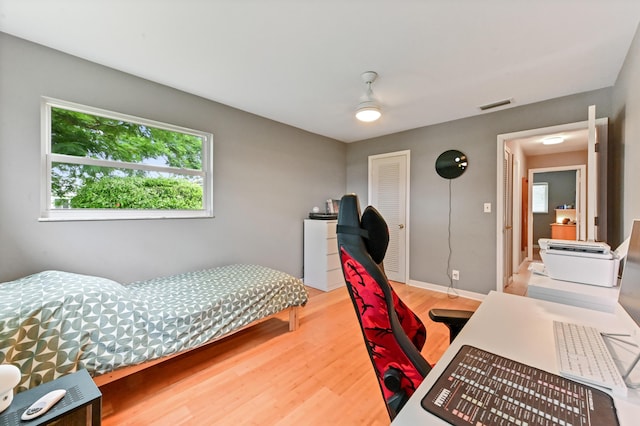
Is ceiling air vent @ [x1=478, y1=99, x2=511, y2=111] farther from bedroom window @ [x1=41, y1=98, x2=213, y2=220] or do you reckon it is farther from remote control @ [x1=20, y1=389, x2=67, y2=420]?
remote control @ [x1=20, y1=389, x2=67, y2=420]

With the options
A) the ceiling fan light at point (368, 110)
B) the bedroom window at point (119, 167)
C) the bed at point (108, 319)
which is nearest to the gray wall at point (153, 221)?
the bedroom window at point (119, 167)

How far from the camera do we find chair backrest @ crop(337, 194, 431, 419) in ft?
2.77

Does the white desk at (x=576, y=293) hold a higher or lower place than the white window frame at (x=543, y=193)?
lower

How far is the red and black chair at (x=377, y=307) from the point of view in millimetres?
843

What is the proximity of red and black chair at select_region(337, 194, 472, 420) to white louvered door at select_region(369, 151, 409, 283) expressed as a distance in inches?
129

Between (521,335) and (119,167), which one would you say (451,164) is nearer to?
(521,335)

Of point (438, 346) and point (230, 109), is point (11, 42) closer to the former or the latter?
point (230, 109)

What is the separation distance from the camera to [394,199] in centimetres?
421

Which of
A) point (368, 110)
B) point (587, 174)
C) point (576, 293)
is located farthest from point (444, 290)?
point (368, 110)

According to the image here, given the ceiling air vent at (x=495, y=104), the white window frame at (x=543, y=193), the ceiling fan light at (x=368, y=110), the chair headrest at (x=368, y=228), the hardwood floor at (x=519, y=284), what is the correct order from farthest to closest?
the white window frame at (x=543, y=193) → the hardwood floor at (x=519, y=284) → the ceiling air vent at (x=495, y=104) → the ceiling fan light at (x=368, y=110) → the chair headrest at (x=368, y=228)

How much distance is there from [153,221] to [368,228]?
7.91 feet

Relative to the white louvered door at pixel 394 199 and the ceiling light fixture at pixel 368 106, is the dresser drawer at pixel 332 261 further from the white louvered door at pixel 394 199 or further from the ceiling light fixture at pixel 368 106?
the ceiling light fixture at pixel 368 106

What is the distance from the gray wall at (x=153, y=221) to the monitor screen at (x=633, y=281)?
123 inches

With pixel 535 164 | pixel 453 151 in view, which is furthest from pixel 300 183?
pixel 535 164
